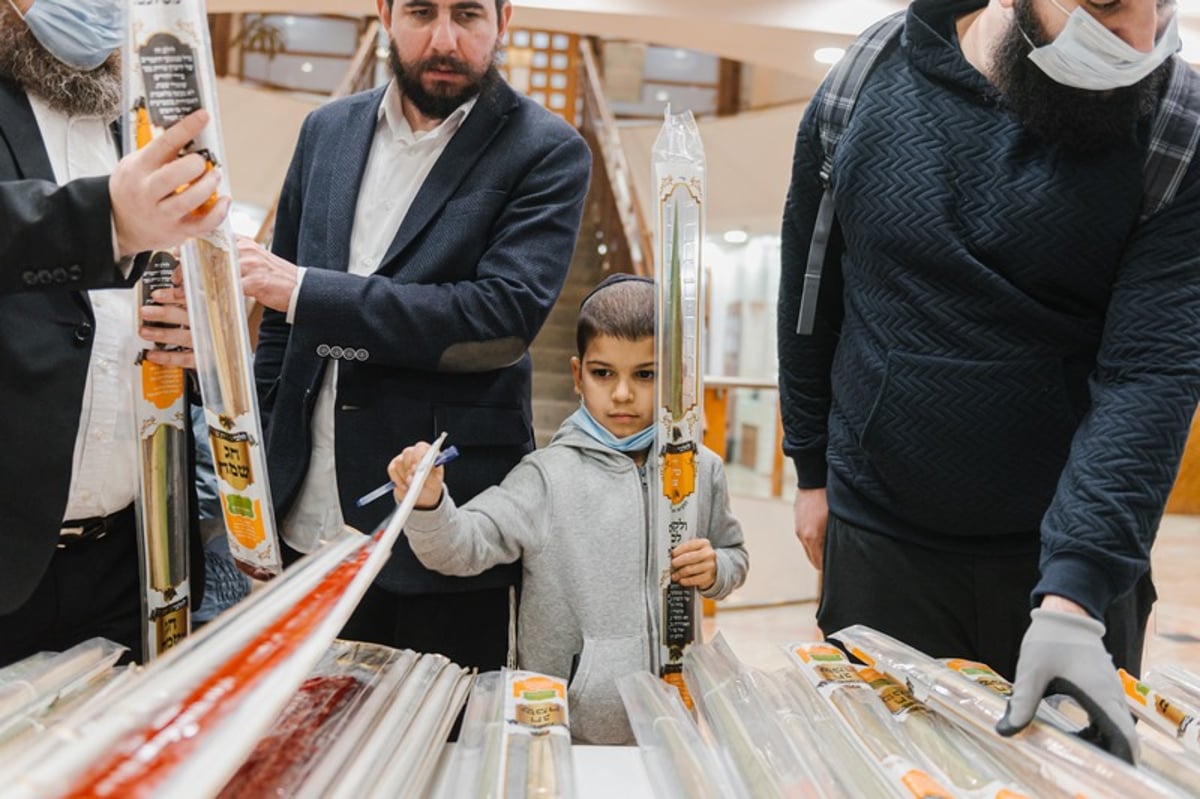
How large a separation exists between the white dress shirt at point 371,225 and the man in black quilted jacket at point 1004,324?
1.99 ft

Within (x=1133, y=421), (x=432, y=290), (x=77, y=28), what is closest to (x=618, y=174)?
(x=432, y=290)

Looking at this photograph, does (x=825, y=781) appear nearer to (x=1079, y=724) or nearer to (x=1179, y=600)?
(x=1079, y=724)

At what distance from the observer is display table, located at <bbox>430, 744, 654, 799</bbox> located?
2.79 ft

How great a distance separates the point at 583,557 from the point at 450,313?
417 mm

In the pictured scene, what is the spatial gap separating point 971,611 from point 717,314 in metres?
9.93

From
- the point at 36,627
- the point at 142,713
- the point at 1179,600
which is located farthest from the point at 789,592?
the point at 142,713

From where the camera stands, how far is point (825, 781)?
0.78m

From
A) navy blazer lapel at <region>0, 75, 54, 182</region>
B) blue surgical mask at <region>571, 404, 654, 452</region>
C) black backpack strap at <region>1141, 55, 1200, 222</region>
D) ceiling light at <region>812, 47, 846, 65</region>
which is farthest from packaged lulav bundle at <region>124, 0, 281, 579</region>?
ceiling light at <region>812, 47, 846, 65</region>

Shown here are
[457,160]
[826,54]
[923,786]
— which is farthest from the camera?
[826,54]

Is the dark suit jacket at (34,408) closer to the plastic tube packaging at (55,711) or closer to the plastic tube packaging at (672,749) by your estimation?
the plastic tube packaging at (55,711)

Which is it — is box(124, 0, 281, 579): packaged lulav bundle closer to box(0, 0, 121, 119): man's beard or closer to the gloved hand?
box(0, 0, 121, 119): man's beard

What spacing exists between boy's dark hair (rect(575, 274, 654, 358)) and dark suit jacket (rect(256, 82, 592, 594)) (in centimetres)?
12

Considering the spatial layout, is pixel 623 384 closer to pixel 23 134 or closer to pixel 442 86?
pixel 442 86

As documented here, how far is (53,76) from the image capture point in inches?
49.8
